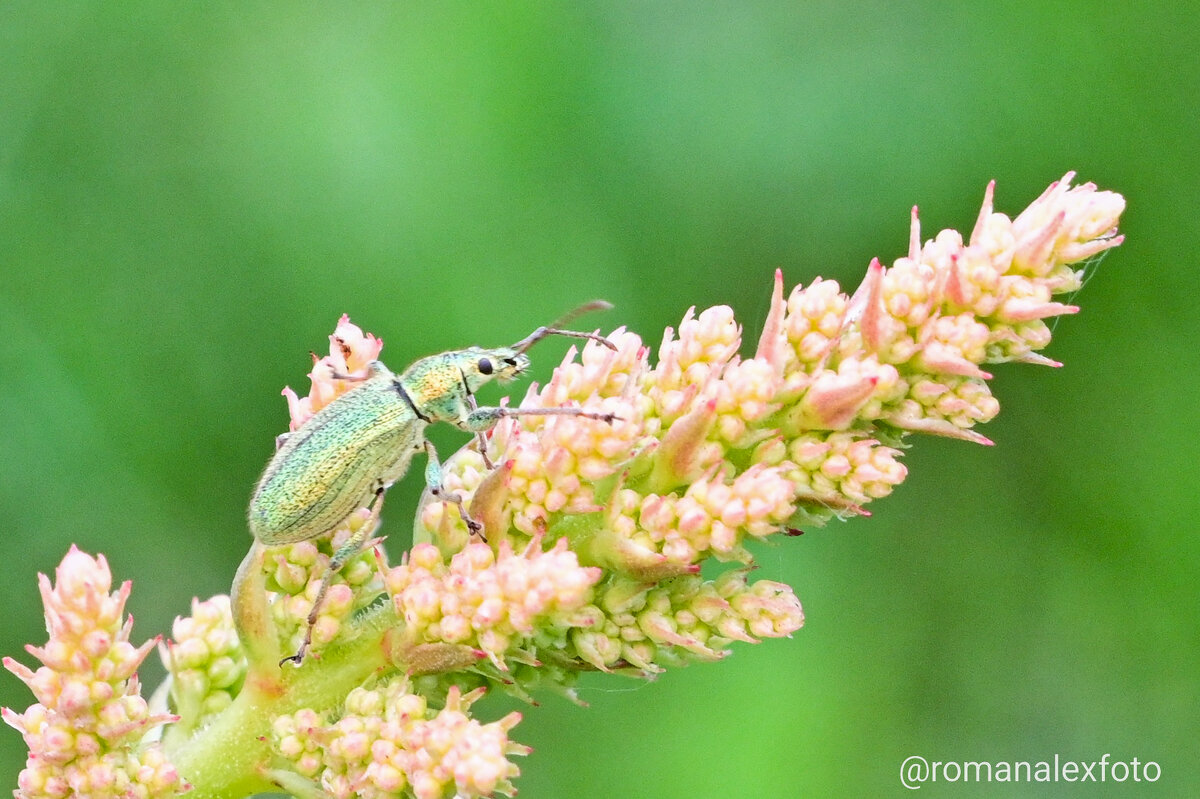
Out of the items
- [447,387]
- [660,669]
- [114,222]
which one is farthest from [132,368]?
[660,669]

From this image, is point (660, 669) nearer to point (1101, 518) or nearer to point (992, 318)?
point (992, 318)

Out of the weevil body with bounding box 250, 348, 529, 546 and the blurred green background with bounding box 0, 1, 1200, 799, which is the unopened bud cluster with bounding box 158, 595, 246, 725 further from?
the blurred green background with bounding box 0, 1, 1200, 799

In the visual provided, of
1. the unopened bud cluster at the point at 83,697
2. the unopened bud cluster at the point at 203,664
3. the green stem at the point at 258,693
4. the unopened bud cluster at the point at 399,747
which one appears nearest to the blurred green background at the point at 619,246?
the unopened bud cluster at the point at 203,664

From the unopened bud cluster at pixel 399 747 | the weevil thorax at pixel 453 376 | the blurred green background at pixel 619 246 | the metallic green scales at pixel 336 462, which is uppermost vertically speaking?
the blurred green background at pixel 619 246

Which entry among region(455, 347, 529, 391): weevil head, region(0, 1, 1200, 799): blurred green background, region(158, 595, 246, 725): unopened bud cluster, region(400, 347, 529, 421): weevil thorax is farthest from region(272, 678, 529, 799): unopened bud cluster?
region(0, 1, 1200, 799): blurred green background

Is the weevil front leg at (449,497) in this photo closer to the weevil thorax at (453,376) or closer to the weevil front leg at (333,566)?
the weevil front leg at (333,566)

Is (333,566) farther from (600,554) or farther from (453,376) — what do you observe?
(453,376)

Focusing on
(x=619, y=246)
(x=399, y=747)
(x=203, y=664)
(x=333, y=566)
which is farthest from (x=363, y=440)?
(x=619, y=246)
